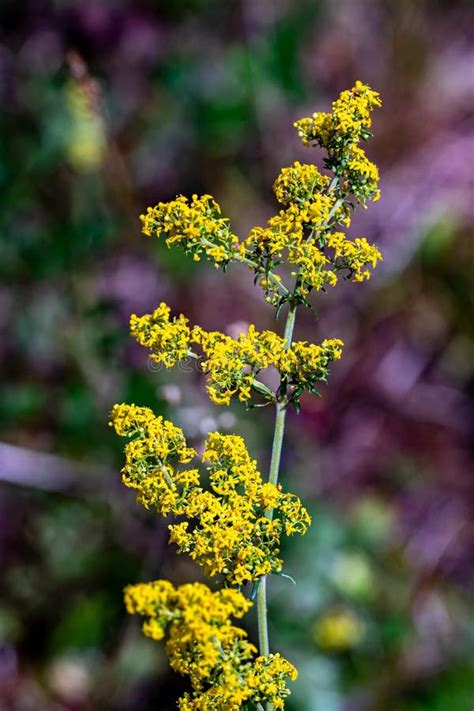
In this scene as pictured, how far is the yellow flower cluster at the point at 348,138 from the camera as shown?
1502 millimetres

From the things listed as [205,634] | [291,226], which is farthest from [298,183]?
[205,634]

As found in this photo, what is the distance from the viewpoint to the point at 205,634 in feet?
4.21

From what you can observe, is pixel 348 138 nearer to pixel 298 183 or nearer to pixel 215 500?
pixel 298 183

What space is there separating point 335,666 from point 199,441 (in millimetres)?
1253

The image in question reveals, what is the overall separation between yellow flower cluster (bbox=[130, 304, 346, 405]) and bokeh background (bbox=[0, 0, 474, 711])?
4.56ft

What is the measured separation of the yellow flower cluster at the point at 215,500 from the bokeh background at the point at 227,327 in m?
1.38

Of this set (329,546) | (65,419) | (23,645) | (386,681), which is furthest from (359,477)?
(23,645)

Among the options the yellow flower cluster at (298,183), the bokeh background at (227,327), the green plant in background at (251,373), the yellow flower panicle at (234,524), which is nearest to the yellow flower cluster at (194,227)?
the green plant in background at (251,373)

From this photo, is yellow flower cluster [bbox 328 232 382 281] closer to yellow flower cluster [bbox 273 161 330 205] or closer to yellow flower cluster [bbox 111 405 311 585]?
yellow flower cluster [bbox 273 161 330 205]

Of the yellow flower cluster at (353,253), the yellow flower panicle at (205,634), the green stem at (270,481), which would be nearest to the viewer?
the yellow flower panicle at (205,634)

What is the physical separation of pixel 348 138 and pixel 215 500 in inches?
27.2

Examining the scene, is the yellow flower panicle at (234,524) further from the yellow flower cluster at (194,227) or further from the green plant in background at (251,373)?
the yellow flower cluster at (194,227)

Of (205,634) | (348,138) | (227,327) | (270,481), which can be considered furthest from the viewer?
(227,327)

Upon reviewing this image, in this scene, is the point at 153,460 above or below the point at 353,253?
below
